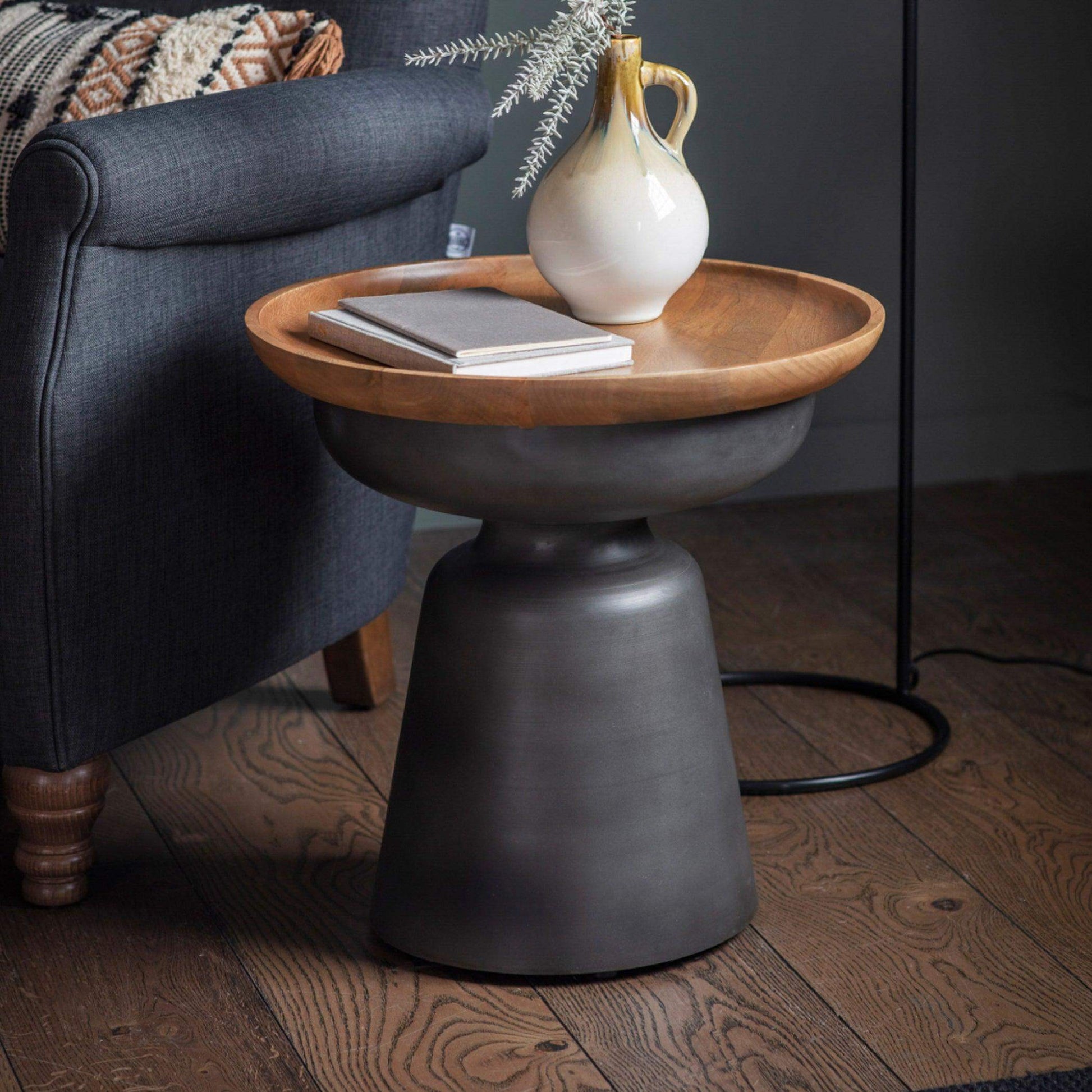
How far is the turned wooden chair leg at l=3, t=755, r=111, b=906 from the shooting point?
4.15 ft

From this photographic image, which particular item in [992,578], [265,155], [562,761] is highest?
[265,155]

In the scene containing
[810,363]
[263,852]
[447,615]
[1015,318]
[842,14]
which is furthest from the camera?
[1015,318]

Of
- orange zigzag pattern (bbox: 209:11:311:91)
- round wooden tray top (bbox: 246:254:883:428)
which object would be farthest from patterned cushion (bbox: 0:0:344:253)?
round wooden tray top (bbox: 246:254:883:428)

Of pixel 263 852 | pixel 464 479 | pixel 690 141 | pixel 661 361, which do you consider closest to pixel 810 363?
pixel 661 361

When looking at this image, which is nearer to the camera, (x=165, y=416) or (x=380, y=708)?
(x=165, y=416)

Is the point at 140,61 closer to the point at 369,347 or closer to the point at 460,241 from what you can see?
the point at 460,241

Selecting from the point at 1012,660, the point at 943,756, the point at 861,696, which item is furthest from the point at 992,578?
the point at 943,756

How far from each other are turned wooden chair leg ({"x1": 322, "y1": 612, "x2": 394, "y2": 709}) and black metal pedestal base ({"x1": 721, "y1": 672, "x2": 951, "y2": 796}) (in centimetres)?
39

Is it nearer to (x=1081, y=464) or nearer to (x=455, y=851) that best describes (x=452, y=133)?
(x=455, y=851)

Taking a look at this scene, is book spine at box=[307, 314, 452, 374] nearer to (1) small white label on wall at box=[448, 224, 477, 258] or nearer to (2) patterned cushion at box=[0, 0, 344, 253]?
(2) patterned cushion at box=[0, 0, 344, 253]

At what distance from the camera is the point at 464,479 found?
1.07 meters

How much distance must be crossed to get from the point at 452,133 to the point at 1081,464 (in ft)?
5.00

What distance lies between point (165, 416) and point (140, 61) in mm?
457

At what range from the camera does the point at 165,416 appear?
4.16 ft
